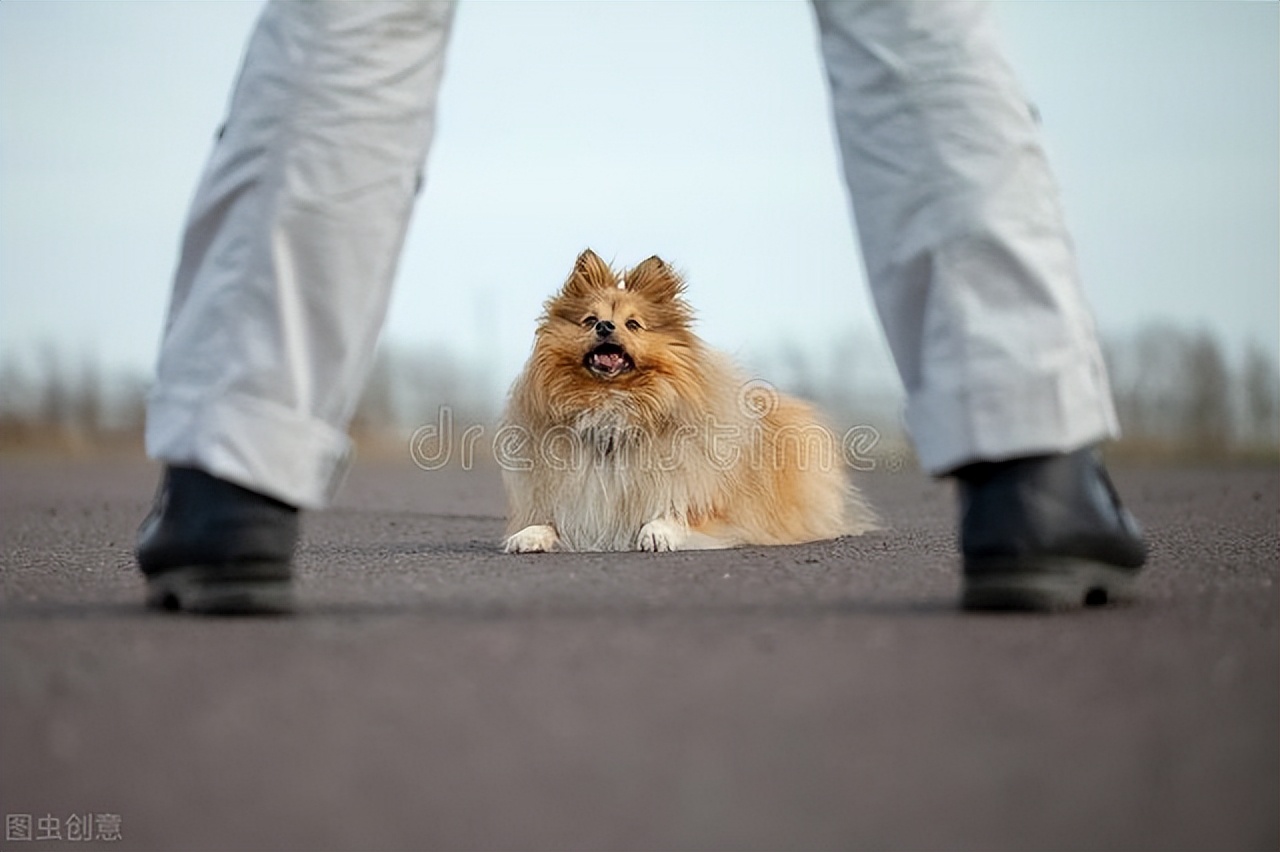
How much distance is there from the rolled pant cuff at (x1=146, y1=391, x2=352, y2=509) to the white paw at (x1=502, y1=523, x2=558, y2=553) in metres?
3.16

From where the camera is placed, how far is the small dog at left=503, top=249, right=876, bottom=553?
6832mm

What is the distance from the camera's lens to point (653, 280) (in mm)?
7449

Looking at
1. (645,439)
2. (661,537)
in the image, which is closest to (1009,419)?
(661,537)

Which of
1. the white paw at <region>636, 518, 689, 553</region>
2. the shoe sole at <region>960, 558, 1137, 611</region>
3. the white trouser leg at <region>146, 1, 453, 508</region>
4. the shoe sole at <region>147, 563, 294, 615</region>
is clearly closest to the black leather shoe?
the shoe sole at <region>960, 558, 1137, 611</region>

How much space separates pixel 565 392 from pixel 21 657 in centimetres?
448

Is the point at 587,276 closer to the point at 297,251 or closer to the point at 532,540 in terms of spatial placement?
the point at 532,540

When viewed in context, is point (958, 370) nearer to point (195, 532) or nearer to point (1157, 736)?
point (1157, 736)

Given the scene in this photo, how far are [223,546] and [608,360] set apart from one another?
13.3ft

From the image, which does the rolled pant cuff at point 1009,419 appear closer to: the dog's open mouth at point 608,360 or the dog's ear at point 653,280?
the dog's open mouth at point 608,360

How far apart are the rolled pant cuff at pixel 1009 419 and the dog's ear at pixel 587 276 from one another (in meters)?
4.33

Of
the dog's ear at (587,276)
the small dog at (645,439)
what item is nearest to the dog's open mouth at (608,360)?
the small dog at (645,439)

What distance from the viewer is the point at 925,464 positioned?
3203 millimetres

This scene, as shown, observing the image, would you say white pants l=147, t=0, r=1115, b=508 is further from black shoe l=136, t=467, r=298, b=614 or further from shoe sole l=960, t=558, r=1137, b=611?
shoe sole l=960, t=558, r=1137, b=611

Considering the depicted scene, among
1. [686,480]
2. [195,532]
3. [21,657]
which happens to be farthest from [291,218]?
[686,480]
